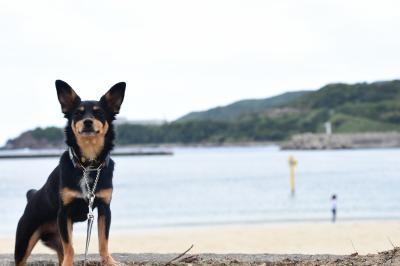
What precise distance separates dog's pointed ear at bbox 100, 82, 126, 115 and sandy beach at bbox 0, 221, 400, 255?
1411 centimetres

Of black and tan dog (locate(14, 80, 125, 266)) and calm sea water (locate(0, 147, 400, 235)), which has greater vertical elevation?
black and tan dog (locate(14, 80, 125, 266))

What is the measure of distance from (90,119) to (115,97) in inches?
16.4

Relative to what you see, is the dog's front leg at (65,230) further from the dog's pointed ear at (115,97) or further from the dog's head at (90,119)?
the dog's pointed ear at (115,97)

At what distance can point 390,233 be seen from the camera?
24.9 meters

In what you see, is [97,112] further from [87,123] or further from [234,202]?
[234,202]

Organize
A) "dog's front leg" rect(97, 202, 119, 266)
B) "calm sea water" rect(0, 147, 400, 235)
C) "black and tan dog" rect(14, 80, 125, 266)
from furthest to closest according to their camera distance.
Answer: "calm sea water" rect(0, 147, 400, 235)
"dog's front leg" rect(97, 202, 119, 266)
"black and tan dog" rect(14, 80, 125, 266)

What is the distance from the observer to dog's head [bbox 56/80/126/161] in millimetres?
5250

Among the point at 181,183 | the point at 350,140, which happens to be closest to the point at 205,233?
the point at 181,183

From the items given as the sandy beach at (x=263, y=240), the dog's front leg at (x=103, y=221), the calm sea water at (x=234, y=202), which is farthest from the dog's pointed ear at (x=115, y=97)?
the calm sea water at (x=234, y=202)

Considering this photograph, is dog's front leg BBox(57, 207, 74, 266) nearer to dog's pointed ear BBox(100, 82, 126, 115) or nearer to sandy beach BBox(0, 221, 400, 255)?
dog's pointed ear BBox(100, 82, 126, 115)

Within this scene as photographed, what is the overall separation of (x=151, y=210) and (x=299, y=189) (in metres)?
21.0

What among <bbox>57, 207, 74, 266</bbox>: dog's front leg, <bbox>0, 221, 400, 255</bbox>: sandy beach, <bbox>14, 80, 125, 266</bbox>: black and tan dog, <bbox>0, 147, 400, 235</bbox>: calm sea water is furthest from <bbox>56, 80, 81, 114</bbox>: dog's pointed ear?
<bbox>0, 147, 400, 235</bbox>: calm sea water

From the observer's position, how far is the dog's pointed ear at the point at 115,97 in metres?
5.54

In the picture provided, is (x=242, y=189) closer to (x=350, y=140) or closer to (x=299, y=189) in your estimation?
(x=299, y=189)
